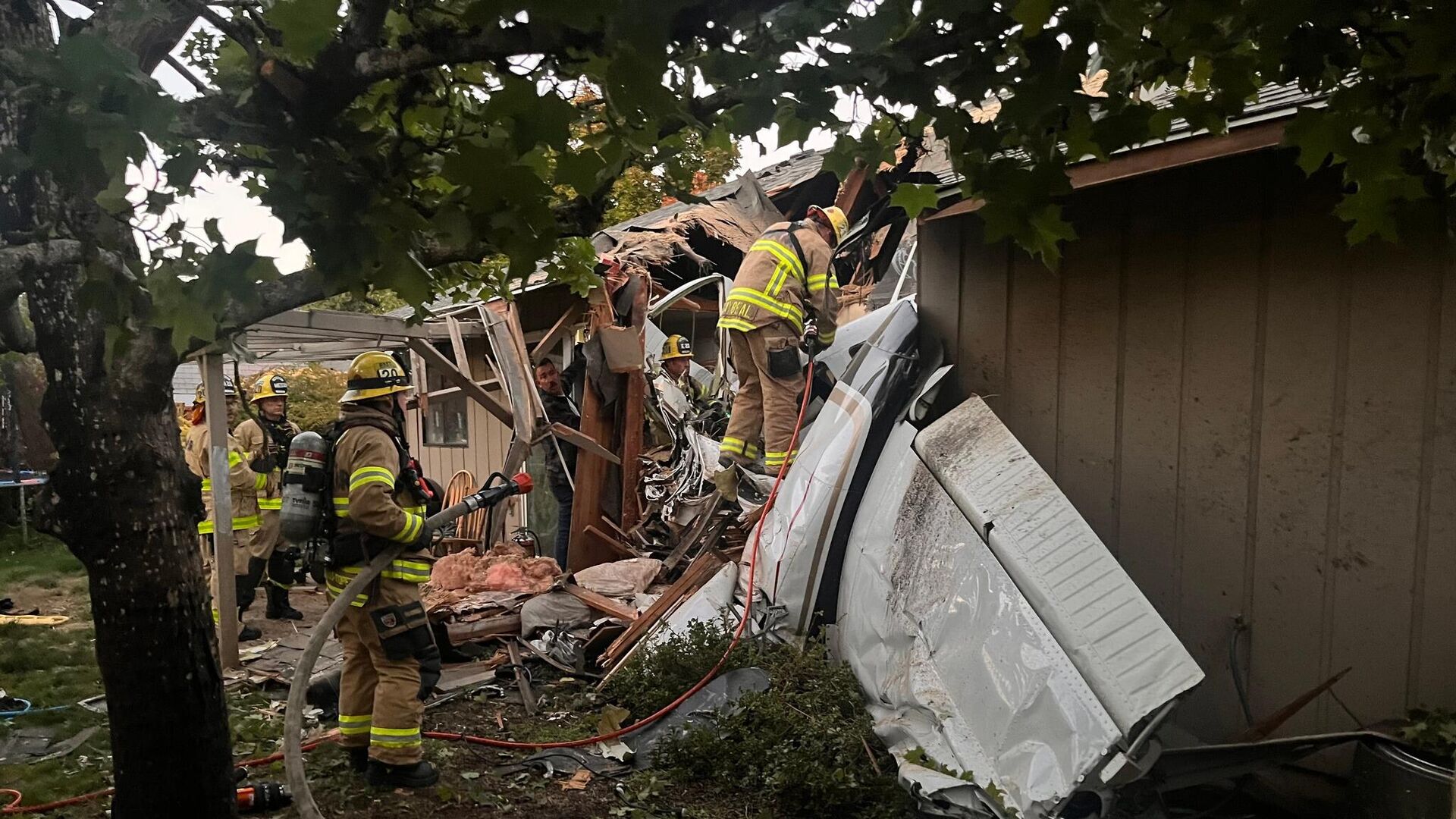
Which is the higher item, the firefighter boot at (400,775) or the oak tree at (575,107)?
the oak tree at (575,107)

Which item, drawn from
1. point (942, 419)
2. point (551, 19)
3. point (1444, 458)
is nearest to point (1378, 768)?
point (1444, 458)

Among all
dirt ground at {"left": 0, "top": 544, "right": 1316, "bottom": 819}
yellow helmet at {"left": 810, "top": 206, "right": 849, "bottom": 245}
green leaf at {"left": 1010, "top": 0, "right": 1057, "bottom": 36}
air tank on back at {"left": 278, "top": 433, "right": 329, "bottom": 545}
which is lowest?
dirt ground at {"left": 0, "top": 544, "right": 1316, "bottom": 819}

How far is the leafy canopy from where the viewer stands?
65.6 inches

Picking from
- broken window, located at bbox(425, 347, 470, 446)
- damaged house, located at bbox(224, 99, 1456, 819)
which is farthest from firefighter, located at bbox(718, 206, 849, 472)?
broken window, located at bbox(425, 347, 470, 446)

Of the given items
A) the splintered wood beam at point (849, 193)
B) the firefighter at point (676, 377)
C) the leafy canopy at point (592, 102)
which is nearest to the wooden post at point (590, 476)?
the firefighter at point (676, 377)

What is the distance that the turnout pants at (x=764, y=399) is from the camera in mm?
5984

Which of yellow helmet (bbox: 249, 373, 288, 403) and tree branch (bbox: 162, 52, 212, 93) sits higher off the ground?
tree branch (bbox: 162, 52, 212, 93)

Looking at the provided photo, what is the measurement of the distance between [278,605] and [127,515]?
5.51 meters

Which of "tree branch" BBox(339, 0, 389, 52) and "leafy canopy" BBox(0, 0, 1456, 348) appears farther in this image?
"tree branch" BBox(339, 0, 389, 52)

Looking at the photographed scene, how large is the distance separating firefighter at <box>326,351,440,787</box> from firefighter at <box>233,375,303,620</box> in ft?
13.2

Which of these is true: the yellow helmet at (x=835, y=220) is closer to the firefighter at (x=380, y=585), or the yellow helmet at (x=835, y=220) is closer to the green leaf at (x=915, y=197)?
the firefighter at (x=380, y=585)

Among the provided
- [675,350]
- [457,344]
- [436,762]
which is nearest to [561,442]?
[675,350]

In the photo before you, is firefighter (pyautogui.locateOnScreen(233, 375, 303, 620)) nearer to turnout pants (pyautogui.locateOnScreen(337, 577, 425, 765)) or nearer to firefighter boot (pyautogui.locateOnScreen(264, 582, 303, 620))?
firefighter boot (pyautogui.locateOnScreen(264, 582, 303, 620))

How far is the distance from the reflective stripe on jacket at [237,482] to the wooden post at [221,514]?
1396 mm
